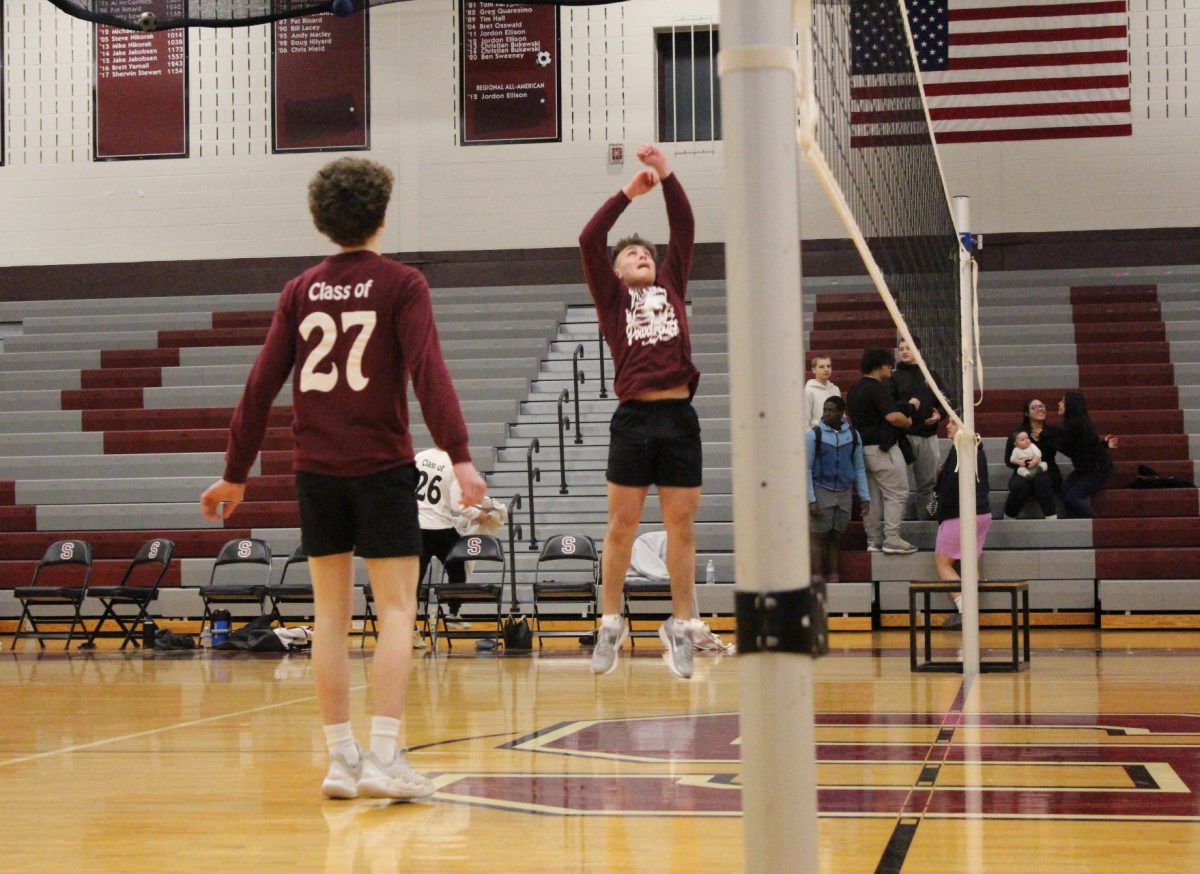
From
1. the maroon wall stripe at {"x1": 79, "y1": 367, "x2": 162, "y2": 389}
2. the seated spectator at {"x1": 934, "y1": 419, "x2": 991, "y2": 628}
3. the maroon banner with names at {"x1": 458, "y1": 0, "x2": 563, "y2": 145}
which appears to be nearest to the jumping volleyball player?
the seated spectator at {"x1": 934, "y1": 419, "x2": 991, "y2": 628}

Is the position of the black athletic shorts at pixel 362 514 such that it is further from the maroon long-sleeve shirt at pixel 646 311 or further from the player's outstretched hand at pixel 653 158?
the maroon long-sleeve shirt at pixel 646 311

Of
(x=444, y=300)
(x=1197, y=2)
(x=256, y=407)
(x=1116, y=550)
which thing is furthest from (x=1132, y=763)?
(x=1197, y=2)

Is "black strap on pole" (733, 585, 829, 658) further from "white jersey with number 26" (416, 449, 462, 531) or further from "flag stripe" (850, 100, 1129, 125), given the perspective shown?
"flag stripe" (850, 100, 1129, 125)

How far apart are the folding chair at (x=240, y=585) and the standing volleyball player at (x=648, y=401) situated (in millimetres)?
6704

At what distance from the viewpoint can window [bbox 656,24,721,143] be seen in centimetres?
1802

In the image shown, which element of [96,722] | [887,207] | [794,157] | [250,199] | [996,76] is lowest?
[96,722]

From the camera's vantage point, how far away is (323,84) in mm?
18484

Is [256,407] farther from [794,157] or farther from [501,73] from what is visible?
[501,73]

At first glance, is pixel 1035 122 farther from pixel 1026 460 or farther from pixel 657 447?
pixel 657 447

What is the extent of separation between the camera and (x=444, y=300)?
17.8m

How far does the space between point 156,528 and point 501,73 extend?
7610 mm

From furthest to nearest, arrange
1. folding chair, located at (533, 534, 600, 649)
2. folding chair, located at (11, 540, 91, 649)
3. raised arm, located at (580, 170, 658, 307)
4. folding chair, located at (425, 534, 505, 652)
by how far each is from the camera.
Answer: folding chair, located at (11, 540, 91, 649) < folding chair, located at (533, 534, 600, 649) < folding chair, located at (425, 534, 505, 652) < raised arm, located at (580, 170, 658, 307)

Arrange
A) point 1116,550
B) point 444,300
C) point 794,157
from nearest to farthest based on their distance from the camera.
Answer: point 794,157 → point 1116,550 → point 444,300

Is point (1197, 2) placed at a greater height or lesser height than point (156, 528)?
greater
